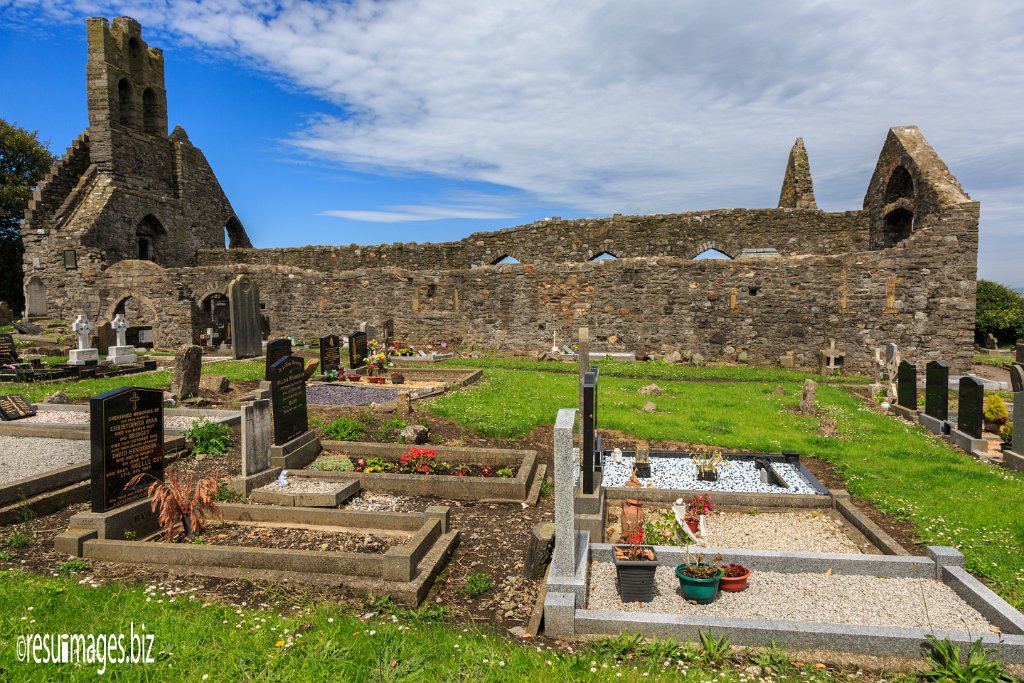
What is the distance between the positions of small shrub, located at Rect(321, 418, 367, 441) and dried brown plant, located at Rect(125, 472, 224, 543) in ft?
10.1

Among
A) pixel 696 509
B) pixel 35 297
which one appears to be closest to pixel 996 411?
pixel 696 509

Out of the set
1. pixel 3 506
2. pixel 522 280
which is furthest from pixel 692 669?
pixel 522 280

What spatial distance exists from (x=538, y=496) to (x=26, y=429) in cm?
851

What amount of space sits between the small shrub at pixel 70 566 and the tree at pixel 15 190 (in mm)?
38675

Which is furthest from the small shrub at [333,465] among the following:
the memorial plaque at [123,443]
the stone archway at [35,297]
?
the stone archway at [35,297]

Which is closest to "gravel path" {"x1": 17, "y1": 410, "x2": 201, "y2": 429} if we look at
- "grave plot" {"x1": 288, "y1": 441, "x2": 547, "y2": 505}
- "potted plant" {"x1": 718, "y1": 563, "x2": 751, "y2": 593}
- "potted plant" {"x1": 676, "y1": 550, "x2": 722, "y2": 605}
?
"grave plot" {"x1": 288, "y1": 441, "x2": 547, "y2": 505}

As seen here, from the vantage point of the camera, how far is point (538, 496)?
23.6ft

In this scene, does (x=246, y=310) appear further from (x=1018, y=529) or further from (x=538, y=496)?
(x=1018, y=529)

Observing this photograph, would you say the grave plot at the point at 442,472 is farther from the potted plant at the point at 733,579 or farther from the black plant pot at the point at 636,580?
the potted plant at the point at 733,579

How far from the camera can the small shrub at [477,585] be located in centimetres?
483

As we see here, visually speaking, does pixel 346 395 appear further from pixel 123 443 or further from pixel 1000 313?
pixel 1000 313

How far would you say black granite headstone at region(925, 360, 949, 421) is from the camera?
10.3 meters

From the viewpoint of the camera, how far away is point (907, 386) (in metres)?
11.5

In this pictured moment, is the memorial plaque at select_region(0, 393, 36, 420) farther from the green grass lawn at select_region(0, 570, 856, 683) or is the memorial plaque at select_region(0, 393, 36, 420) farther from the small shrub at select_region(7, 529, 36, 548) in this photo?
the green grass lawn at select_region(0, 570, 856, 683)
